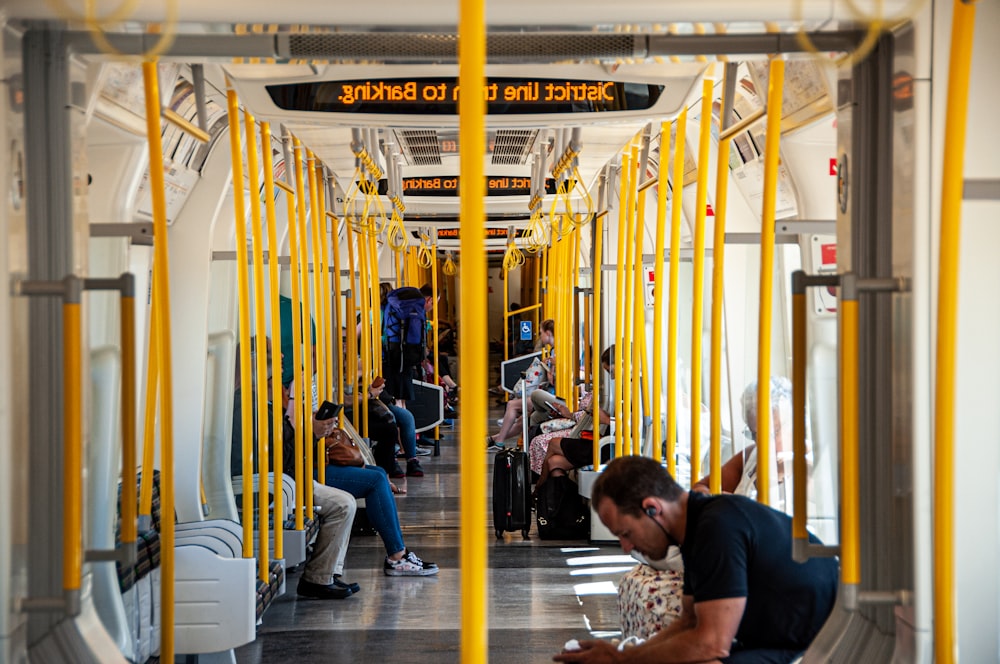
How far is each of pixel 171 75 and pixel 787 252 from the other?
3121mm

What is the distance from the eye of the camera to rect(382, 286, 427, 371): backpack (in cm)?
1252

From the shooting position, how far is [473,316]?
6.68 feet

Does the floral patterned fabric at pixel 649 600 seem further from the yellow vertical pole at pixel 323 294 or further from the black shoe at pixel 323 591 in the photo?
the black shoe at pixel 323 591

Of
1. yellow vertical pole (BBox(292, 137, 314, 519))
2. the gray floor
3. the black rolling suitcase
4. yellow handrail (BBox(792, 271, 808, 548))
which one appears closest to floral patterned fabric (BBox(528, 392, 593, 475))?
the gray floor

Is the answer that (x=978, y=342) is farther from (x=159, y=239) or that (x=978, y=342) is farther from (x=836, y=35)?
(x=159, y=239)

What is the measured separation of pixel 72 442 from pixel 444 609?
4.45m

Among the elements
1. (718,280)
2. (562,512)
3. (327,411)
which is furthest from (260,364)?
(562,512)

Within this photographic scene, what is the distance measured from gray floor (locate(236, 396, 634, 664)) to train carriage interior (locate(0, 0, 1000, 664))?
0.04 meters

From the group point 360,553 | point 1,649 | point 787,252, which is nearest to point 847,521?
point 1,649

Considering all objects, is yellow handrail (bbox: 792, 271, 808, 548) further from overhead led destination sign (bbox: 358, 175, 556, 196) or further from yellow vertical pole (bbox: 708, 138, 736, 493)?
overhead led destination sign (bbox: 358, 175, 556, 196)

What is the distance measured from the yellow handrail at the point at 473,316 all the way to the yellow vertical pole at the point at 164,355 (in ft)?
4.40

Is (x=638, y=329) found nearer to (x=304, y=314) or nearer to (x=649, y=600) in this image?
(x=304, y=314)

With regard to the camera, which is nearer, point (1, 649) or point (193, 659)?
point (1, 649)

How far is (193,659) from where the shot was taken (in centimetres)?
540
